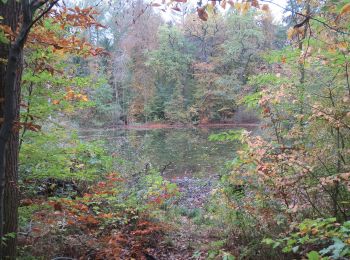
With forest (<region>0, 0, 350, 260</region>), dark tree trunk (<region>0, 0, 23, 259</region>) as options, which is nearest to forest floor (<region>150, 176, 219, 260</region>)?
forest (<region>0, 0, 350, 260</region>)

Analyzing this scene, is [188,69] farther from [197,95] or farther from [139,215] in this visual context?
[139,215]

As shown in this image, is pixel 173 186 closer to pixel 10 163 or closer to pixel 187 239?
pixel 187 239

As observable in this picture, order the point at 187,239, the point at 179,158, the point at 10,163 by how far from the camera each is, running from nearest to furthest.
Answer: the point at 10,163, the point at 187,239, the point at 179,158

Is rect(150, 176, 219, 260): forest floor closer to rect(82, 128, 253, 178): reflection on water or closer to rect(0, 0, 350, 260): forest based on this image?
rect(0, 0, 350, 260): forest

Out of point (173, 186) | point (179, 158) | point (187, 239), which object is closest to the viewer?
point (187, 239)

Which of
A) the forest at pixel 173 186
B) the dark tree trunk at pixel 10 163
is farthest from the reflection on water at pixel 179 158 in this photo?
the dark tree trunk at pixel 10 163

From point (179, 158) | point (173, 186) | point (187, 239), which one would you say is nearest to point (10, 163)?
point (173, 186)

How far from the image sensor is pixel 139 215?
6.88 m

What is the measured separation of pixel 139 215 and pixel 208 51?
38.0 m

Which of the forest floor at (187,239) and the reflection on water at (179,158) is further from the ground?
the reflection on water at (179,158)

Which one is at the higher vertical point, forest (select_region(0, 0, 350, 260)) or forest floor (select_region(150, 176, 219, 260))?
forest (select_region(0, 0, 350, 260))

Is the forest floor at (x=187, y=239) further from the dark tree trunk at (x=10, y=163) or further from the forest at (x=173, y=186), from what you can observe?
the dark tree trunk at (x=10, y=163)

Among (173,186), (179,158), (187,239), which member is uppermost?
(179,158)

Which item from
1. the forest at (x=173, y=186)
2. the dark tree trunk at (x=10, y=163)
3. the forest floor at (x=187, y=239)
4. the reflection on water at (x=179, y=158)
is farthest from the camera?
the reflection on water at (x=179, y=158)
